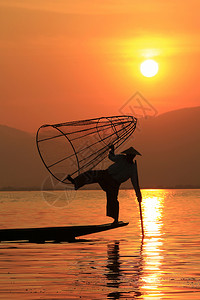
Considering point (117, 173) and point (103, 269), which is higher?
point (117, 173)

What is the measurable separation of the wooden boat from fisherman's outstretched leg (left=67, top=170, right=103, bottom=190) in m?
1.64

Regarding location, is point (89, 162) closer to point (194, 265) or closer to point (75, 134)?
point (75, 134)

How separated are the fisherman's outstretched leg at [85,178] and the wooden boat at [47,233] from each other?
1.64 metres

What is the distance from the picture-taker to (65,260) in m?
19.4

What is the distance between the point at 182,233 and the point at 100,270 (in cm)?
1301

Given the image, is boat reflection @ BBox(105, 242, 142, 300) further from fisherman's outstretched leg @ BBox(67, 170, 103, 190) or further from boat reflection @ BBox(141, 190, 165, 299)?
fisherman's outstretched leg @ BBox(67, 170, 103, 190)

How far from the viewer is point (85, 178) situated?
21031mm

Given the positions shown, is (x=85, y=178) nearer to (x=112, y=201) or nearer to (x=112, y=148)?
(x=112, y=148)

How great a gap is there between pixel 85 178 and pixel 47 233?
97.1 inches

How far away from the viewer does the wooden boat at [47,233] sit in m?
22.0

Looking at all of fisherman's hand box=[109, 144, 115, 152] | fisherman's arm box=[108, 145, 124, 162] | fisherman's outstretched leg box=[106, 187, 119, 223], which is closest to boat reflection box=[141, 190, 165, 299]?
fisherman's outstretched leg box=[106, 187, 119, 223]

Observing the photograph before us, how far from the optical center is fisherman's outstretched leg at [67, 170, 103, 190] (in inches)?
821

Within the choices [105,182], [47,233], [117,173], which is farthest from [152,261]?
[47,233]

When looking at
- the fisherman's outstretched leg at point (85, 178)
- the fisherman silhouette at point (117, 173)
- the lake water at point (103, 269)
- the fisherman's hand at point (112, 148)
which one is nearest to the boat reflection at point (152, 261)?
the lake water at point (103, 269)
